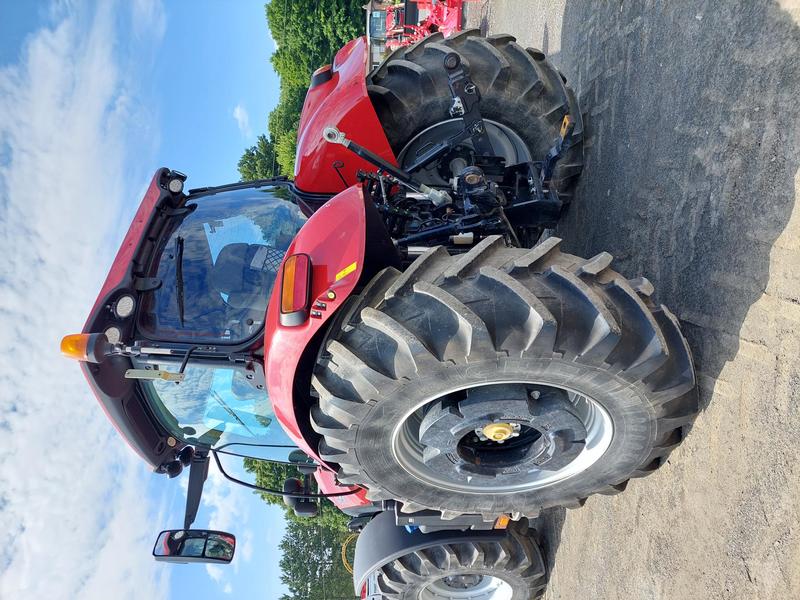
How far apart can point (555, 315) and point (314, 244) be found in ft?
3.36

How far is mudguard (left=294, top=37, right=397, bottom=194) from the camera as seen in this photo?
3.24 metres

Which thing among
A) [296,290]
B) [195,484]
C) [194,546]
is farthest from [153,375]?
[194,546]

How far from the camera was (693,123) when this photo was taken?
2.67 metres

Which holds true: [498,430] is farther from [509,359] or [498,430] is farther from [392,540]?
[392,540]

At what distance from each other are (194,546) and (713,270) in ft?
9.81

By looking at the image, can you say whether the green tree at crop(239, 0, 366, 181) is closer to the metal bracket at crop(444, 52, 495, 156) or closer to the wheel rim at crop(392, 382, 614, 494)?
the metal bracket at crop(444, 52, 495, 156)

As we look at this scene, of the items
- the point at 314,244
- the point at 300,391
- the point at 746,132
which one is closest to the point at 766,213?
the point at 746,132

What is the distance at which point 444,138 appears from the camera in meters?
3.64

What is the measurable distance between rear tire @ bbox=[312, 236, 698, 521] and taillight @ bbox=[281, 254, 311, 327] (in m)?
0.16

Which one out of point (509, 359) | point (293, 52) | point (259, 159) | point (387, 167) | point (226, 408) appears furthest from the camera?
point (259, 159)

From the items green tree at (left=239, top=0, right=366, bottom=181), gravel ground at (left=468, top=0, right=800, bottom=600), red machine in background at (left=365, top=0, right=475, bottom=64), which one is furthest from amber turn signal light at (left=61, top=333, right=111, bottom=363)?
green tree at (left=239, top=0, right=366, bottom=181)

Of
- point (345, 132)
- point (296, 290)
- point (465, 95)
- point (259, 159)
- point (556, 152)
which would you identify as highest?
point (465, 95)

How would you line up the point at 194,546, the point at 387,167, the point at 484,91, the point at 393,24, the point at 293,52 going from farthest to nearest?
the point at 293,52
the point at 393,24
the point at 484,91
the point at 194,546
the point at 387,167

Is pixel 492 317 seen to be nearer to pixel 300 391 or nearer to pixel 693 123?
pixel 300 391
